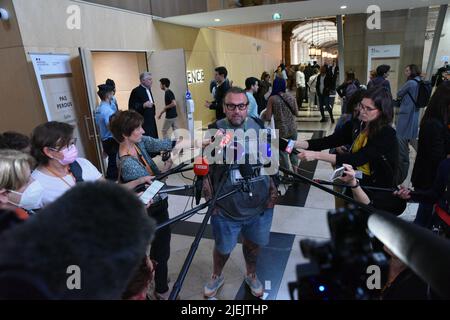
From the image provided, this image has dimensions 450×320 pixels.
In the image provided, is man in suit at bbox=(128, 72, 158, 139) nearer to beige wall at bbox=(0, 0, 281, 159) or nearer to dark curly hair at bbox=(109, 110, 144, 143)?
beige wall at bbox=(0, 0, 281, 159)

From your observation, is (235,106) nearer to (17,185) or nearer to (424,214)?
(17,185)

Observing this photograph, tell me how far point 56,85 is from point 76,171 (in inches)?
131

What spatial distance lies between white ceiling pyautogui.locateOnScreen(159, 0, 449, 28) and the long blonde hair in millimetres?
5811

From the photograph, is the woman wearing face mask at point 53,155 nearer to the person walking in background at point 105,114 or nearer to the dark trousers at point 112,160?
the dark trousers at point 112,160

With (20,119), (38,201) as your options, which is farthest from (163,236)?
(20,119)

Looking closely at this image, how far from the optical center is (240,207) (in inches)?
70.9

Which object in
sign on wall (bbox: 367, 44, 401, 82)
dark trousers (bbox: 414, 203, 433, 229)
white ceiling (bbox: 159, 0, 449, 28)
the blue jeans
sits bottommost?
dark trousers (bbox: 414, 203, 433, 229)

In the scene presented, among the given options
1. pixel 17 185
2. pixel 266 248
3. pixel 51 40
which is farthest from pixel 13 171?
pixel 51 40

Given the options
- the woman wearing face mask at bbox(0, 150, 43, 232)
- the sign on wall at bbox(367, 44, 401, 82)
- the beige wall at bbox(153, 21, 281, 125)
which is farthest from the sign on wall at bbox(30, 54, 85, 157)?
the sign on wall at bbox(367, 44, 401, 82)

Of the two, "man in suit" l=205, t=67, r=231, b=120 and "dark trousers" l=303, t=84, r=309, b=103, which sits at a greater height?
"man in suit" l=205, t=67, r=231, b=120

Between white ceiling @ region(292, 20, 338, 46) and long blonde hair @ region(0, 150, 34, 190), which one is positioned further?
white ceiling @ region(292, 20, 338, 46)

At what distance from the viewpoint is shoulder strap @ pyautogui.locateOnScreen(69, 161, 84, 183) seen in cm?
166

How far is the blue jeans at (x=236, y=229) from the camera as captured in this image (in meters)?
1.89
